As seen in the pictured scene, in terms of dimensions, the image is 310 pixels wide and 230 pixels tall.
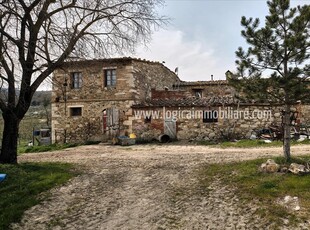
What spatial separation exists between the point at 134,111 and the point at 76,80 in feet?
14.6

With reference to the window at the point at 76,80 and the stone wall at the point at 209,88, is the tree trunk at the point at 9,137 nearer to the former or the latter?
the window at the point at 76,80

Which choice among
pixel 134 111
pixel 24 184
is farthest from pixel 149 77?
pixel 24 184

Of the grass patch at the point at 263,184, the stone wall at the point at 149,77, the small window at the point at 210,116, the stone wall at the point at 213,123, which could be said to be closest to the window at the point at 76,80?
the stone wall at the point at 149,77

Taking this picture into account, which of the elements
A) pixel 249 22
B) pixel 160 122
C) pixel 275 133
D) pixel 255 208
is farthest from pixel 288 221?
pixel 160 122

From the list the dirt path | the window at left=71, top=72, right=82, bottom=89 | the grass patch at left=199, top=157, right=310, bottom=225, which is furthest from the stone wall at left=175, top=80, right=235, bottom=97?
the grass patch at left=199, top=157, right=310, bottom=225

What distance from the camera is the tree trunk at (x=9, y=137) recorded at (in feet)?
33.6

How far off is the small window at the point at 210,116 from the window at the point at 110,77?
5867mm

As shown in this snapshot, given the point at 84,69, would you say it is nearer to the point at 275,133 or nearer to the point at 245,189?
the point at 275,133

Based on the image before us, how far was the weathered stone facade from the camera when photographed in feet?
64.1

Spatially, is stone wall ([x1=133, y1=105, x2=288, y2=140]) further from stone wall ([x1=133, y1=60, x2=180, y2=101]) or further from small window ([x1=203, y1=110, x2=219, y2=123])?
stone wall ([x1=133, y1=60, x2=180, y2=101])

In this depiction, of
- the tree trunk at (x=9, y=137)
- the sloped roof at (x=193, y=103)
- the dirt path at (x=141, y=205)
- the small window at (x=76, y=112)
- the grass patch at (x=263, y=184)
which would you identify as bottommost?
the dirt path at (x=141, y=205)

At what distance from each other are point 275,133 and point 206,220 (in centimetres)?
1116

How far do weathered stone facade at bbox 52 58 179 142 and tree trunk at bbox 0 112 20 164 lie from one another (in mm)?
9047

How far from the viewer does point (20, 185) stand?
8.36 metres
